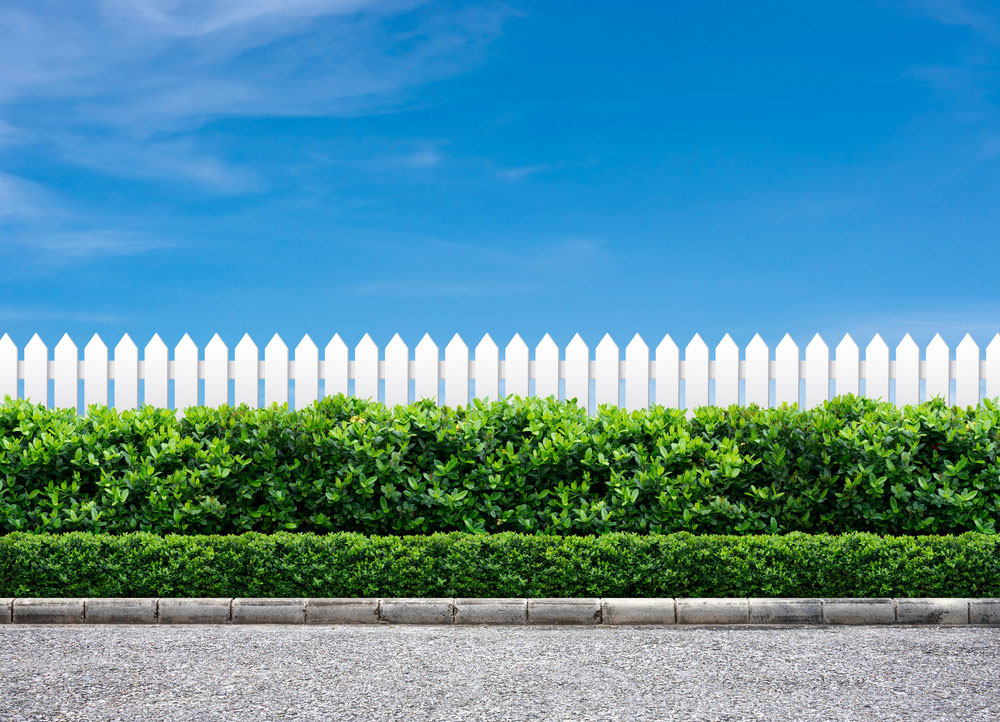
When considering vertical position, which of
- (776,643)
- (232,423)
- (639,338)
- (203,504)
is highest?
(639,338)

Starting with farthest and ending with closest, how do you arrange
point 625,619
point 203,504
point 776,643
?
point 203,504 → point 625,619 → point 776,643

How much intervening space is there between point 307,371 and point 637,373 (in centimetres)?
396

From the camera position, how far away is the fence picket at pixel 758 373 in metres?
10.8

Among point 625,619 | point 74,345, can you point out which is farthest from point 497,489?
point 74,345

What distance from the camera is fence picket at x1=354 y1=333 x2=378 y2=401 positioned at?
35.6 ft

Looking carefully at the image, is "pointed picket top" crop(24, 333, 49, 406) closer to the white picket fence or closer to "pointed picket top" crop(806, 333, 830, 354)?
the white picket fence

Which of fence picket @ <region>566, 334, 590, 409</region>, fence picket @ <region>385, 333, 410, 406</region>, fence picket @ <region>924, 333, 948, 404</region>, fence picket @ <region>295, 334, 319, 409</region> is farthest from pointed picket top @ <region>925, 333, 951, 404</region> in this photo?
fence picket @ <region>295, 334, 319, 409</region>

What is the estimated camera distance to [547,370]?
1071cm

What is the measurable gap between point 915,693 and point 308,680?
320 centimetres

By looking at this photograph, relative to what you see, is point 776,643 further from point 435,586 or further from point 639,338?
point 639,338

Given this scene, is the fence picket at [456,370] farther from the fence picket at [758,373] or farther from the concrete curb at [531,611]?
the concrete curb at [531,611]

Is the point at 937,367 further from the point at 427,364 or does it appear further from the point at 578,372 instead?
the point at 427,364

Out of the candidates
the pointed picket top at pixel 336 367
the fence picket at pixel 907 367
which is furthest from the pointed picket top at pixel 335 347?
the fence picket at pixel 907 367

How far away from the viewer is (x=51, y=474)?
787 centimetres
